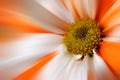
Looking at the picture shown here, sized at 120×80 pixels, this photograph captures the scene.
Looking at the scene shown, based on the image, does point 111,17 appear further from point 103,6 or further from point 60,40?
point 60,40

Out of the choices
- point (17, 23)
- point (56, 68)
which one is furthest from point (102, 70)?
point (17, 23)

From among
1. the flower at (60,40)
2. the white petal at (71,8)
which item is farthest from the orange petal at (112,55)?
the white petal at (71,8)

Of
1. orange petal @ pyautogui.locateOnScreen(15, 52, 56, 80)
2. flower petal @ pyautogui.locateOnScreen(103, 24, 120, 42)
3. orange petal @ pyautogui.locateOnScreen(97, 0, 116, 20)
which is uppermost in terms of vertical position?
orange petal @ pyautogui.locateOnScreen(97, 0, 116, 20)

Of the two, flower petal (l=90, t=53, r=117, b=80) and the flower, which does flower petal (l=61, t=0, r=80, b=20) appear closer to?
the flower

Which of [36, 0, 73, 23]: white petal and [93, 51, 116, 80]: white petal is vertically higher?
[36, 0, 73, 23]: white petal

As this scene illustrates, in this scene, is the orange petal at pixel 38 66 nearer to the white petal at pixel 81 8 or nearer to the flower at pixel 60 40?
the flower at pixel 60 40

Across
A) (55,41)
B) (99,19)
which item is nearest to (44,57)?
(55,41)

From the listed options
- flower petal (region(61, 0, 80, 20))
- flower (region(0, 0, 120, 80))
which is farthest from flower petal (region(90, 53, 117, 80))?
flower petal (region(61, 0, 80, 20))

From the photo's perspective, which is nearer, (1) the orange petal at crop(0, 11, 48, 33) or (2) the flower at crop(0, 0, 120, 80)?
(2) the flower at crop(0, 0, 120, 80)
